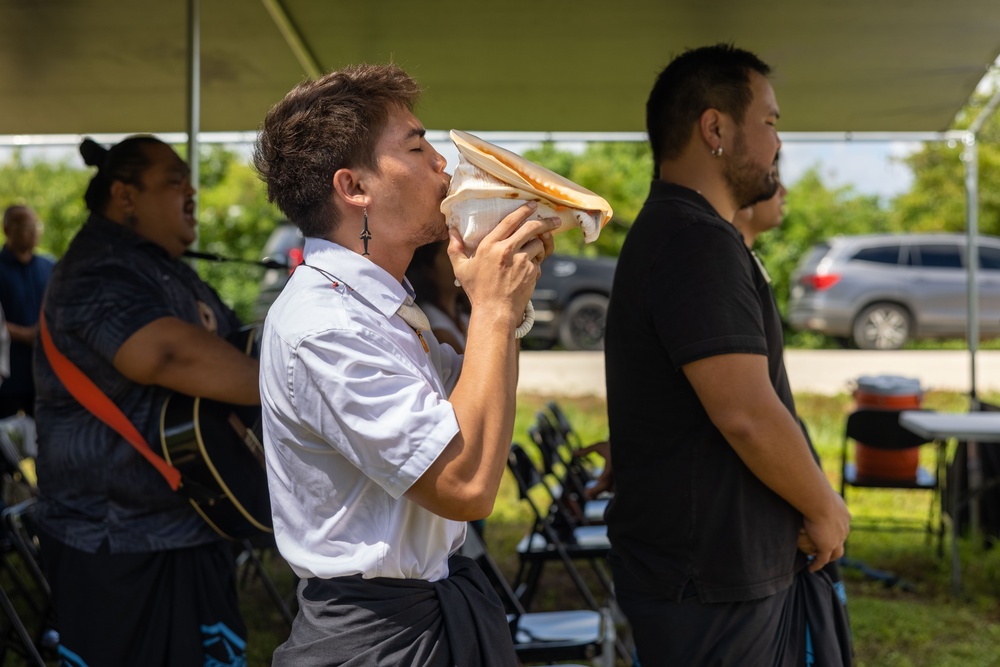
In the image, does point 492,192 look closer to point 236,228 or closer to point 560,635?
point 560,635

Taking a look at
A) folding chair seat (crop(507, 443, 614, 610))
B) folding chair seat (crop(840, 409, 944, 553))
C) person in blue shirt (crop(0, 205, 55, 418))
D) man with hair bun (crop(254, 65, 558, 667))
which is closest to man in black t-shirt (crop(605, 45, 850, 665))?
man with hair bun (crop(254, 65, 558, 667))

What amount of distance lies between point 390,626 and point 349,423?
12.3 inches

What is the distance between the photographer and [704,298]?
2.16 meters

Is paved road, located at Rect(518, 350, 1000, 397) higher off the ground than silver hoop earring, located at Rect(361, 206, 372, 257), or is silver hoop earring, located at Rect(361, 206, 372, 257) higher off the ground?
silver hoop earring, located at Rect(361, 206, 372, 257)

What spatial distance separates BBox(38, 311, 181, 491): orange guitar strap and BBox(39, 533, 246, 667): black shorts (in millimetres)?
257

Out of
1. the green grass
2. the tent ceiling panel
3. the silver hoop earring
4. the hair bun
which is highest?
the tent ceiling panel

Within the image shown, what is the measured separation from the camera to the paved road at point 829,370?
38.3 feet

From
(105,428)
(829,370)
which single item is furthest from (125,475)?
Answer: (829,370)

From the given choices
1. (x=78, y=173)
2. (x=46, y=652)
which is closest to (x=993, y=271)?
(x=46, y=652)

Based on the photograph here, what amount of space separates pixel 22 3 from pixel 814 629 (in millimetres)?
3316

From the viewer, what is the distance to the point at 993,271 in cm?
1309

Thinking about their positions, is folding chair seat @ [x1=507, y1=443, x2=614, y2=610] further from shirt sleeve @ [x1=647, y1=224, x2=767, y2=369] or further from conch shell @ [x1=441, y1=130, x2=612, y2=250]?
conch shell @ [x1=441, y1=130, x2=612, y2=250]

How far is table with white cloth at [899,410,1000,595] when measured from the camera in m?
5.17

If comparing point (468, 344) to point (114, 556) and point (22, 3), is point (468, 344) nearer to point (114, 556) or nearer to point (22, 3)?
point (114, 556)
